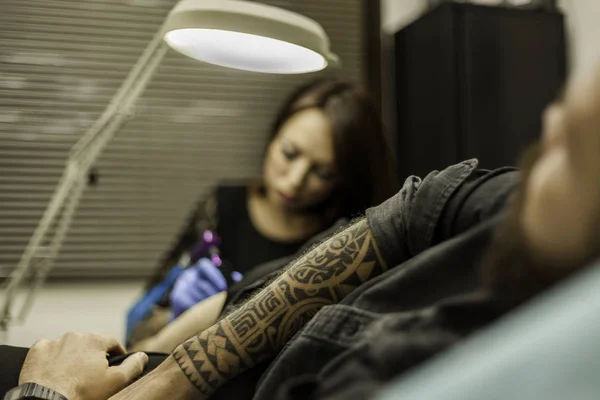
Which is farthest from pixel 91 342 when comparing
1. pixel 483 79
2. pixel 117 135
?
pixel 483 79

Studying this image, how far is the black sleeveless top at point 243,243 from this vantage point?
1.92 metres

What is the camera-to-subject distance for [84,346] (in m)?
0.80

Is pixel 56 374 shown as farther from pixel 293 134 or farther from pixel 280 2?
pixel 280 2

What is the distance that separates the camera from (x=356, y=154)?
5.84 ft

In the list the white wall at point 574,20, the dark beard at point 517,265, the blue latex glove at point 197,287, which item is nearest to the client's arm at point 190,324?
the blue latex glove at point 197,287

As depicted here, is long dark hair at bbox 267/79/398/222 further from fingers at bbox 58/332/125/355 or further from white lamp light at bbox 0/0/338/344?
fingers at bbox 58/332/125/355

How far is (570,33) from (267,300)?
7.33ft

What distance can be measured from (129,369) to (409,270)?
40 cm

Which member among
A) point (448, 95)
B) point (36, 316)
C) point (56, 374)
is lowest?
point (36, 316)

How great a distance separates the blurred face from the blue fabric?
390mm

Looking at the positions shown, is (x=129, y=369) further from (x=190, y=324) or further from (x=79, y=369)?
(x=190, y=324)

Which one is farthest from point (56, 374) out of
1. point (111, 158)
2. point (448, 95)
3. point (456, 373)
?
point (448, 95)

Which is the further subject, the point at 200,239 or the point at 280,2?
the point at 280,2

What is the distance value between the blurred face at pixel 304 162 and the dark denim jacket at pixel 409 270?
111cm
